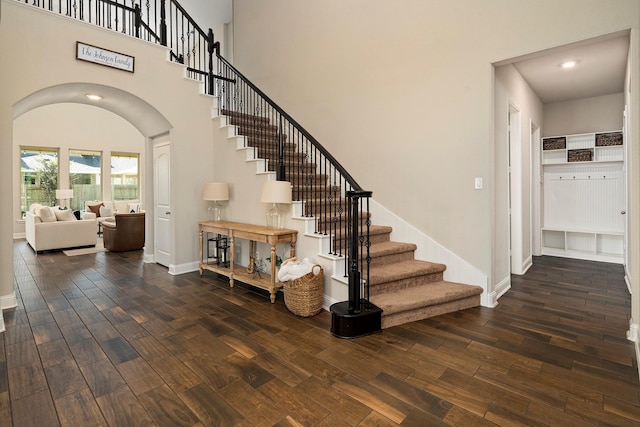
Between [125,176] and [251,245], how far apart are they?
8538mm

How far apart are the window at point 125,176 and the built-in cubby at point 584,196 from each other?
37.5ft

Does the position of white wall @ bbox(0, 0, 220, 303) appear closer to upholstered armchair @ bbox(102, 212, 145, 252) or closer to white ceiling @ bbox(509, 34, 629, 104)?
upholstered armchair @ bbox(102, 212, 145, 252)

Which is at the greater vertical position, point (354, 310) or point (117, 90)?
point (117, 90)

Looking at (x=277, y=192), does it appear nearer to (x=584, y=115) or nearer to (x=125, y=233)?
(x=125, y=233)

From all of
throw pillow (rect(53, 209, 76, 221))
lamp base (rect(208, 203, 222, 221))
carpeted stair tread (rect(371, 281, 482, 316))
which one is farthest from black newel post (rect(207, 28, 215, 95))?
throw pillow (rect(53, 209, 76, 221))

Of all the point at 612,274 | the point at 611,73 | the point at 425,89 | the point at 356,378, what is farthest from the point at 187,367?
the point at 611,73

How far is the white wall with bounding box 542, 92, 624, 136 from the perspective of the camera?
5.69 metres

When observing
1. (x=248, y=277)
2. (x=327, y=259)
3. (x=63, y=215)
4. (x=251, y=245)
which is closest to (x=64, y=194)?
(x=63, y=215)

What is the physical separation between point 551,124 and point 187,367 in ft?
23.4

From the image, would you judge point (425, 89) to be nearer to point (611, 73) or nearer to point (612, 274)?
point (611, 73)

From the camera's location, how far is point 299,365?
95.0 inches

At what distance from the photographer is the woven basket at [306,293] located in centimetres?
330

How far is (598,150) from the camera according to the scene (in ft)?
19.0

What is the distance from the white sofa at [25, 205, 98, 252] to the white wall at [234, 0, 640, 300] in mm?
5304
